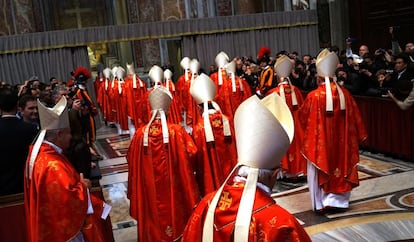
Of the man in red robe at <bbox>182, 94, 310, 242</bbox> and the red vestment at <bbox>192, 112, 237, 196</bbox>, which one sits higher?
the man in red robe at <bbox>182, 94, 310, 242</bbox>

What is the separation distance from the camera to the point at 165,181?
4902 millimetres

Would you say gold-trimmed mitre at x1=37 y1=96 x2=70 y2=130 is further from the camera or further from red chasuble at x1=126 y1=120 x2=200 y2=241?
the camera

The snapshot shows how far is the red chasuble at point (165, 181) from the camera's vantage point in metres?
4.86

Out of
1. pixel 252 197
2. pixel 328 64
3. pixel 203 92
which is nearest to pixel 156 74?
pixel 203 92

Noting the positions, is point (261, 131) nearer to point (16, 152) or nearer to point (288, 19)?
point (16, 152)

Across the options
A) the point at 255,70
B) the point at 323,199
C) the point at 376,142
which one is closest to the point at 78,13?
the point at 255,70

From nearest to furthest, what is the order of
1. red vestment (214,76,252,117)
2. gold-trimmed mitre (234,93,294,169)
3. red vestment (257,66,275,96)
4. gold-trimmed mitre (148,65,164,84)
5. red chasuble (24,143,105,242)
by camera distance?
gold-trimmed mitre (234,93,294,169) → red chasuble (24,143,105,242) → red vestment (214,76,252,117) → red vestment (257,66,275,96) → gold-trimmed mitre (148,65,164,84)

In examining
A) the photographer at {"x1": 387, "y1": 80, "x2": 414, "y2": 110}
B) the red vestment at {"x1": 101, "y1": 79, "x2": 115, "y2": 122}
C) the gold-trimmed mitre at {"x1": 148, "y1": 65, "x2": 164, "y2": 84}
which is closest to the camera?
the photographer at {"x1": 387, "y1": 80, "x2": 414, "y2": 110}

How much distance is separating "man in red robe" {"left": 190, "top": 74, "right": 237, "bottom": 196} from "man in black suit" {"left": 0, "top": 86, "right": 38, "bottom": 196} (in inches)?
68.7

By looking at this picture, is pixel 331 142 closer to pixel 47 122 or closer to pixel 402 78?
pixel 402 78

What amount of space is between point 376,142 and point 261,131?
6672 mm

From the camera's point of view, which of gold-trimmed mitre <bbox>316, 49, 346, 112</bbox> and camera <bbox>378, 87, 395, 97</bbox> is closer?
gold-trimmed mitre <bbox>316, 49, 346, 112</bbox>

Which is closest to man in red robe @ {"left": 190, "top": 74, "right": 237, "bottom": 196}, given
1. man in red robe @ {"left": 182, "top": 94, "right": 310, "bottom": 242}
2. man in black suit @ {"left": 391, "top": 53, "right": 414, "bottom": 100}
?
man in red robe @ {"left": 182, "top": 94, "right": 310, "bottom": 242}

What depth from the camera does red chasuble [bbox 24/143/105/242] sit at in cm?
338
